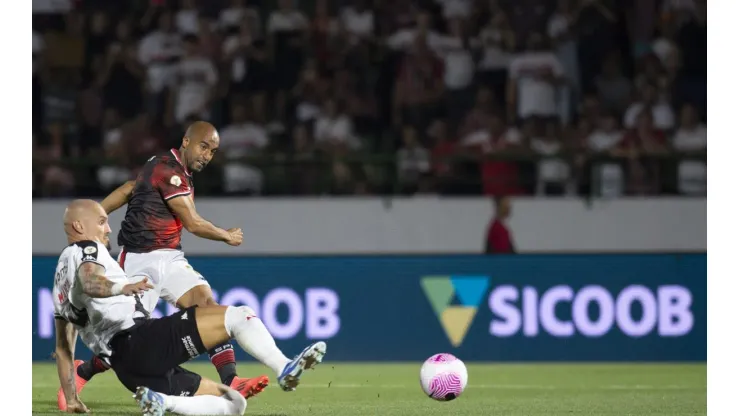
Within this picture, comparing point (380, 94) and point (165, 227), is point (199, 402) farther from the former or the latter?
point (380, 94)

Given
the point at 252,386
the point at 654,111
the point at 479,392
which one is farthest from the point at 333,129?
the point at 252,386

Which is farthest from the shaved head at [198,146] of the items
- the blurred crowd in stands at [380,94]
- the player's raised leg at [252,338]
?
the blurred crowd in stands at [380,94]

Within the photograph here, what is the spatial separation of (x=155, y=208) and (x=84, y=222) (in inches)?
59.4

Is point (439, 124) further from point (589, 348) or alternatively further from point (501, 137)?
point (589, 348)

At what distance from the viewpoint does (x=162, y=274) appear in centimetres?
794

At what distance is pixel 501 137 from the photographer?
13273mm

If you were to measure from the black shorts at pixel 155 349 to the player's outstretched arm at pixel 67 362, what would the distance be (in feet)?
2.57

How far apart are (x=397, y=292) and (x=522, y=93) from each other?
114 inches

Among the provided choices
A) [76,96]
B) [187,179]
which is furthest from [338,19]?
[187,179]

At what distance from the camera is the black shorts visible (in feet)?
20.8

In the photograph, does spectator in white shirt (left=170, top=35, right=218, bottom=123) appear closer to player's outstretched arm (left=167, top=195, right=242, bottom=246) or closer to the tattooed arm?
player's outstretched arm (left=167, top=195, right=242, bottom=246)

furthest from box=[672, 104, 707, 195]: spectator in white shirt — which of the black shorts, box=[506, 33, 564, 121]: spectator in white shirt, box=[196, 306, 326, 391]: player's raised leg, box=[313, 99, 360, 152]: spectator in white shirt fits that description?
the black shorts

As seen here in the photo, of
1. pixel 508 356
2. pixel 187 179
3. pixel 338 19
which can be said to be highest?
pixel 338 19
